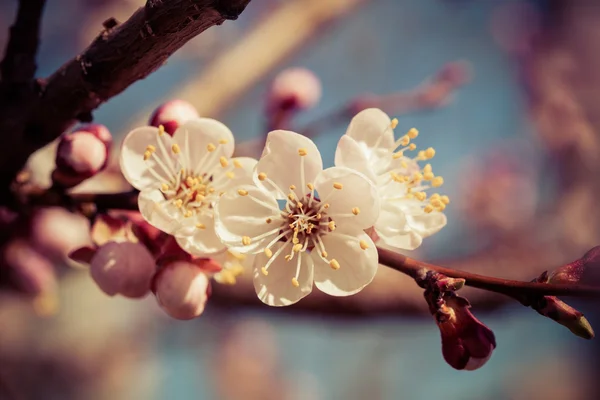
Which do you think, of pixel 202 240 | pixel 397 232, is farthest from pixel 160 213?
pixel 397 232

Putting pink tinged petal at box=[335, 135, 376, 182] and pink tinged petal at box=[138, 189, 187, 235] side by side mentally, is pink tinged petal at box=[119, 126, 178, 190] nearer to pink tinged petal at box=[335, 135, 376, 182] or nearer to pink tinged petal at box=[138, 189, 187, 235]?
pink tinged petal at box=[138, 189, 187, 235]

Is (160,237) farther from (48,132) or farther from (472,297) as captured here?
(472,297)

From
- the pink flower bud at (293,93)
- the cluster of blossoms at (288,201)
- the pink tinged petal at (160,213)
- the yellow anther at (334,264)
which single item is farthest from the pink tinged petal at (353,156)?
the pink flower bud at (293,93)

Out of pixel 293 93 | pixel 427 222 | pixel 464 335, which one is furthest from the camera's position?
pixel 293 93

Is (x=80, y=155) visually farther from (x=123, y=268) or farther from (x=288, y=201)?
A: (x=288, y=201)

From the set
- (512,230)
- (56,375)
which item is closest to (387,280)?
(512,230)

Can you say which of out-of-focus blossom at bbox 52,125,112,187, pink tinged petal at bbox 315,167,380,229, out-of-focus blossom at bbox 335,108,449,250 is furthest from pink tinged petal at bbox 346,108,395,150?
out-of-focus blossom at bbox 52,125,112,187

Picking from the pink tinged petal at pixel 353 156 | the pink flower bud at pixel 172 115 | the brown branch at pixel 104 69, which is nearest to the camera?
the brown branch at pixel 104 69

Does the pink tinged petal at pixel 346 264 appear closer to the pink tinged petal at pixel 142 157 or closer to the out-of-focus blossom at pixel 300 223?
the out-of-focus blossom at pixel 300 223
